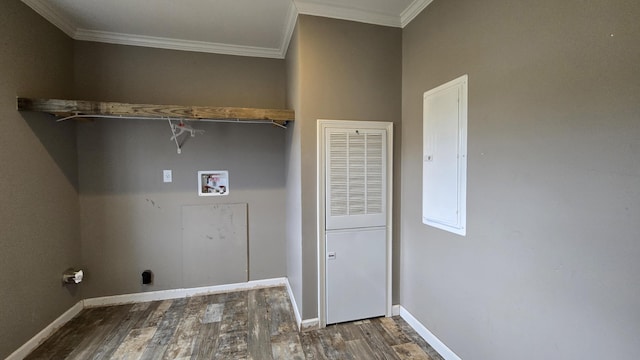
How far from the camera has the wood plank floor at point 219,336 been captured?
2.02 meters

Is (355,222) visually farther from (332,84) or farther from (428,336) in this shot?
(332,84)

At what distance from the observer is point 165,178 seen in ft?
9.37

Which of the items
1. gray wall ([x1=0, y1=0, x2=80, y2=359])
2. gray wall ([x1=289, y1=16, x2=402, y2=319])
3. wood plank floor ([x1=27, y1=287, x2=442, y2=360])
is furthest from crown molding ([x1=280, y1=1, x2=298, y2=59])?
wood plank floor ([x1=27, y1=287, x2=442, y2=360])

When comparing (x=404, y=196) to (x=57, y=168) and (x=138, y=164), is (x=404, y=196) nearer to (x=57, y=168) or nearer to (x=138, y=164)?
(x=138, y=164)

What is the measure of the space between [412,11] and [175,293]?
11.7 ft

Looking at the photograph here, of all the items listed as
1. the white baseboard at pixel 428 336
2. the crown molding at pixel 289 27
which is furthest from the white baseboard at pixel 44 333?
the crown molding at pixel 289 27

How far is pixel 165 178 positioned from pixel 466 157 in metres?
2.83

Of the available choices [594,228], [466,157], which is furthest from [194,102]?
[594,228]

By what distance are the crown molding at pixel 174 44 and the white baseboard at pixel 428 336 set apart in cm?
300

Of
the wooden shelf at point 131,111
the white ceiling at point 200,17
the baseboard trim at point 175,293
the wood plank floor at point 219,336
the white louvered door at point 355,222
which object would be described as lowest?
the wood plank floor at point 219,336

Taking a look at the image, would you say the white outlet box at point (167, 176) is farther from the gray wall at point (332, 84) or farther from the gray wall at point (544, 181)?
the gray wall at point (544, 181)

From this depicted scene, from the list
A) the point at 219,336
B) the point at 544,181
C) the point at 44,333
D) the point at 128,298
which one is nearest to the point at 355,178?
the point at 544,181

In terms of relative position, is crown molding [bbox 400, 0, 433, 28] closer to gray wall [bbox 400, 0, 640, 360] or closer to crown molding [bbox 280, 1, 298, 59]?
gray wall [bbox 400, 0, 640, 360]

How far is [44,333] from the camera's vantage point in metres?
2.18
